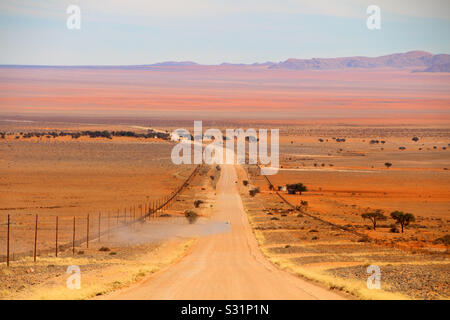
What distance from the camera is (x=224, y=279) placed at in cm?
2131

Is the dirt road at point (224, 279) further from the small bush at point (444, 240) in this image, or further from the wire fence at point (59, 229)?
the small bush at point (444, 240)

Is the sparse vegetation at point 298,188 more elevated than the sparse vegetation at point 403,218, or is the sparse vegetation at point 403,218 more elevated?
the sparse vegetation at point 298,188

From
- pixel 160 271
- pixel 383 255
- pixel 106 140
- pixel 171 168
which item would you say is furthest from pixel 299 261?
pixel 106 140

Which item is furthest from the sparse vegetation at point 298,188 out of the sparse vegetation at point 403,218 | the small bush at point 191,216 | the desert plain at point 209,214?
the small bush at point 191,216

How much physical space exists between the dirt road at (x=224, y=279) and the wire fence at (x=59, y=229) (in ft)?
23.4

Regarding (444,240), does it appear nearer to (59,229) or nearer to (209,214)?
(209,214)

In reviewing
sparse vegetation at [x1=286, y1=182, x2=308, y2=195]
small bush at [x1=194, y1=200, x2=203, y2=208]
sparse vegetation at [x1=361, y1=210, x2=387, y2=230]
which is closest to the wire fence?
small bush at [x1=194, y1=200, x2=203, y2=208]

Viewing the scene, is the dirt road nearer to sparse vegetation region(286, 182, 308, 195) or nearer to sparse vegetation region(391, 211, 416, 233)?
sparse vegetation region(391, 211, 416, 233)

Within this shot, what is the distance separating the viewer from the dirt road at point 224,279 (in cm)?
1748

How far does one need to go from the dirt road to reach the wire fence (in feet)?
23.4

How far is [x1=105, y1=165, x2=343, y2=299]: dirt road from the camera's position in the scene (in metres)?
17.5

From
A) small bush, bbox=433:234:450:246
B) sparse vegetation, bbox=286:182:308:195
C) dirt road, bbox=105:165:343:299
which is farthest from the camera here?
sparse vegetation, bbox=286:182:308:195

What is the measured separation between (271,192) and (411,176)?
27.2m
